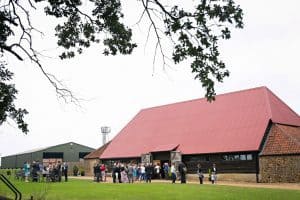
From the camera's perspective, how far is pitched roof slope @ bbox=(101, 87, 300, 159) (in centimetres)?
3684

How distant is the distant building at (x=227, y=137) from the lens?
3372 cm

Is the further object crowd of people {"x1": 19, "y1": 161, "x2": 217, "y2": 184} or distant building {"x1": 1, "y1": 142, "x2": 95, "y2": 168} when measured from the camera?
distant building {"x1": 1, "y1": 142, "x2": 95, "y2": 168}

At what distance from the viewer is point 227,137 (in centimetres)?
3775

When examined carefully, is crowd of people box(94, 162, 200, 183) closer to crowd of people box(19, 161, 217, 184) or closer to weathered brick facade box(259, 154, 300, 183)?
crowd of people box(19, 161, 217, 184)

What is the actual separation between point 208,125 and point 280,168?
964cm

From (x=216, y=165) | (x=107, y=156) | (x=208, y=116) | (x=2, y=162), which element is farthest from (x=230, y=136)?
(x=2, y=162)

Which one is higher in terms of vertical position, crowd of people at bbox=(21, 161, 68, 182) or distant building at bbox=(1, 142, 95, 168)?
distant building at bbox=(1, 142, 95, 168)

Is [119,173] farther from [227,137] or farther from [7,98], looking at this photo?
[7,98]

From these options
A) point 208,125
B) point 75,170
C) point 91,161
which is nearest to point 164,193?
point 208,125

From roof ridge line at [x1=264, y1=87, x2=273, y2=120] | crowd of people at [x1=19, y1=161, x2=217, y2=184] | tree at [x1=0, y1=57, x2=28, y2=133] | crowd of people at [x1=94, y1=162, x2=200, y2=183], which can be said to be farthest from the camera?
crowd of people at [x1=94, y1=162, x2=200, y2=183]

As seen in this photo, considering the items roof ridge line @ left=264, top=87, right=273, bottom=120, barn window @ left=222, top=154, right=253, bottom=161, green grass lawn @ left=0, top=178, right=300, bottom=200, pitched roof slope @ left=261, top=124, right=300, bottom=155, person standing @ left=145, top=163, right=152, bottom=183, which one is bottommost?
green grass lawn @ left=0, top=178, right=300, bottom=200

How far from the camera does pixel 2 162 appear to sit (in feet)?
283

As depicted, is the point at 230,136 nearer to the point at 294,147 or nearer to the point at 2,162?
the point at 294,147

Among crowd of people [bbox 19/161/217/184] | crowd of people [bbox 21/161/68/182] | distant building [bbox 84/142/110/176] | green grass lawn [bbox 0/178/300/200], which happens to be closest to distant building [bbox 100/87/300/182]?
crowd of people [bbox 19/161/217/184]
